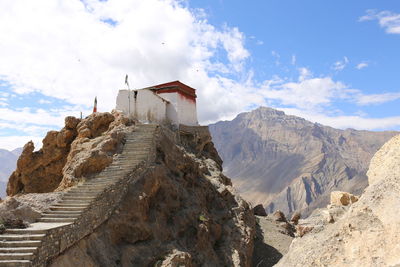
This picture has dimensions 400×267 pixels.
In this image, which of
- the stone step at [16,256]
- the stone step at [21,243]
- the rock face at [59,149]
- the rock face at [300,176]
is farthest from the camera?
the rock face at [300,176]

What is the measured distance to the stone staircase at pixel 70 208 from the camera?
35.4ft

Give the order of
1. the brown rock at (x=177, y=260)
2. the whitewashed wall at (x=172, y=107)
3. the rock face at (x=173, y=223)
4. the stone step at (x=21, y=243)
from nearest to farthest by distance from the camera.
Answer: the stone step at (x=21, y=243) → the rock face at (x=173, y=223) → the brown rock at (x=177, y=260) → the whitewashed wall at (x=172, y=107)

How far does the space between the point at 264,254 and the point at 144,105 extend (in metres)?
13.9

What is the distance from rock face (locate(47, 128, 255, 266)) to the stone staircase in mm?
938

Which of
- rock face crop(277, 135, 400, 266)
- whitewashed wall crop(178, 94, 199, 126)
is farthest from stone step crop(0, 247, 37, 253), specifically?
whitewashed wall crop(178, 94, 199, 126)

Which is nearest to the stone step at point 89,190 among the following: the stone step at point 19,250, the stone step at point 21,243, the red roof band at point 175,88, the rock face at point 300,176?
the stone step at point 21,243

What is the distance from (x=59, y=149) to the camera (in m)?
24.2

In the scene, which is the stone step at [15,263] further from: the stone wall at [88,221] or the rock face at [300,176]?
the rock face at [300,176]

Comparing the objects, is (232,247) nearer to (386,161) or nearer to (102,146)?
(102,146)

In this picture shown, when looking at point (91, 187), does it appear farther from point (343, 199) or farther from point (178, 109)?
point (178, 109)

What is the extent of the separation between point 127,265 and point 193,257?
14.4 ft

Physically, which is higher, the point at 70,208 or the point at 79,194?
the point at 79,194

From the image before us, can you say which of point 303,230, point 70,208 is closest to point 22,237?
A: point 70,208

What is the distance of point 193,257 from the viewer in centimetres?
1841
